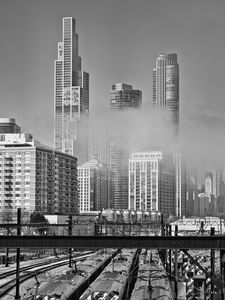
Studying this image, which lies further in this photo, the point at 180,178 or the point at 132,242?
the point at 180,178

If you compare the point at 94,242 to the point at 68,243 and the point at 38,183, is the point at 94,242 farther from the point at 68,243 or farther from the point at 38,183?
the point at 38,183

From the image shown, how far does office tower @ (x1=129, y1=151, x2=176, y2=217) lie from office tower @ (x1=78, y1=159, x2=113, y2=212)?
8.07 meters

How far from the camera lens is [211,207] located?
173125 millimetres

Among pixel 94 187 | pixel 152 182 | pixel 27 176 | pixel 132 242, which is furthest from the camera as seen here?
pixel 94 187

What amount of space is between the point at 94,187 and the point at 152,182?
60.4 feet

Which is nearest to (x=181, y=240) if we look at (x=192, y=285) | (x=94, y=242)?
(x=94, y=242)

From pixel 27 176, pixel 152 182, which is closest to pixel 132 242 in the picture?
pixel 27 176

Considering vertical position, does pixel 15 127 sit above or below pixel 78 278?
above

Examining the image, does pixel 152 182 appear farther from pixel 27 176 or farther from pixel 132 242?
pixel 132 242

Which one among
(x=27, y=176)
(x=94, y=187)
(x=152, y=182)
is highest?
(x=152, y=182)

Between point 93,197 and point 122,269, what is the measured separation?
148 m

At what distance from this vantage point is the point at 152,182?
570ft

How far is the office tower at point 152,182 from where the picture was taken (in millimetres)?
173475

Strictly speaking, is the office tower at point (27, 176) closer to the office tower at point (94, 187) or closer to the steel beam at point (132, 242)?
the office tower at point (94, 187)
